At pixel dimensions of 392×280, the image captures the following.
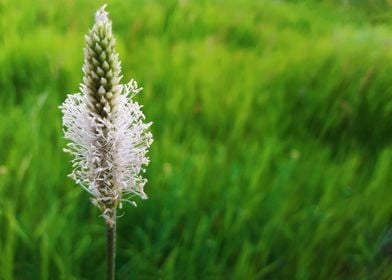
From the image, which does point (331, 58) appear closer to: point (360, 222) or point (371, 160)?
point (371, 160)

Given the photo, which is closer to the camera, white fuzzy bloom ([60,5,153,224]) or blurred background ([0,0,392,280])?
white fuzzy bloom ([60,5,153,224])

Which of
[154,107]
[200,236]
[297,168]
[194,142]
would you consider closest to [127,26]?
[154,107]

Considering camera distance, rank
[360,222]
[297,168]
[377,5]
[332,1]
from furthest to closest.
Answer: [332,1]
[377,5]
[297,168]
[360,222]

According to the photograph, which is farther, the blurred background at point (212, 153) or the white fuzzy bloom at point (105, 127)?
the blurred background at point (212, 153)

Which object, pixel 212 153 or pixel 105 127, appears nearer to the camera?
pixel 105 127

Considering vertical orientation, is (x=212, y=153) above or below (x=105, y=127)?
above
